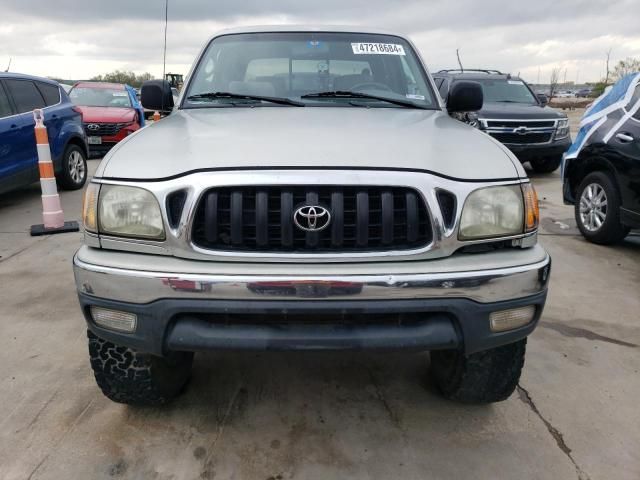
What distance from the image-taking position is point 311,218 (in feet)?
6.48

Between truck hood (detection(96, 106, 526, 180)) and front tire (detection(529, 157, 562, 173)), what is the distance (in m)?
8.00

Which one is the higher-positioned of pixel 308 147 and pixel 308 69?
pixel 308 69

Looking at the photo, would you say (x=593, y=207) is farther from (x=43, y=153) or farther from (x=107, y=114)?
(x=107, y=114)

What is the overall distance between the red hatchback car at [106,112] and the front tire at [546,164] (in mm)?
7700

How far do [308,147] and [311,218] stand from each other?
1.17 ft

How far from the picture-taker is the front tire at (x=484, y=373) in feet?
7.98

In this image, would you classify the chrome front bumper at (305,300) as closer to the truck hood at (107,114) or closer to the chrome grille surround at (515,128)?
the chrome grille surround at (515,128)

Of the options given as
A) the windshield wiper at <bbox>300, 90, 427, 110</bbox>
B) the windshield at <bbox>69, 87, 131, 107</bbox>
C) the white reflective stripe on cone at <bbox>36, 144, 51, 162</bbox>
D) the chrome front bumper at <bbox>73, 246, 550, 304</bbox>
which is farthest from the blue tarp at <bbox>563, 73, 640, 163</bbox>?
the windshield at <bbox>69, 87, 131, 107</bbox>

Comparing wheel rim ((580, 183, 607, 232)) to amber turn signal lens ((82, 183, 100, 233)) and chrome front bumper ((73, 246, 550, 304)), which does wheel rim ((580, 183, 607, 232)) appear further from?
amber turn signal lens ((82, 183, 100, 233))

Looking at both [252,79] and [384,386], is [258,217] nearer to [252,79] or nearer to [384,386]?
[384,386]

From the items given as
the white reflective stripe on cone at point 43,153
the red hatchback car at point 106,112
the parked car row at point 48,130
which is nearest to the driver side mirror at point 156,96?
the white reflective stripe on cone at point 43,153

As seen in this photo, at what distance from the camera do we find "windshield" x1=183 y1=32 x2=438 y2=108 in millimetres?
3262

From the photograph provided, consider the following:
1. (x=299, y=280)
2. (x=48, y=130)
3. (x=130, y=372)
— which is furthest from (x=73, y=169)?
(x=299, y=280)

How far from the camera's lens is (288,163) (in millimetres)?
2043
